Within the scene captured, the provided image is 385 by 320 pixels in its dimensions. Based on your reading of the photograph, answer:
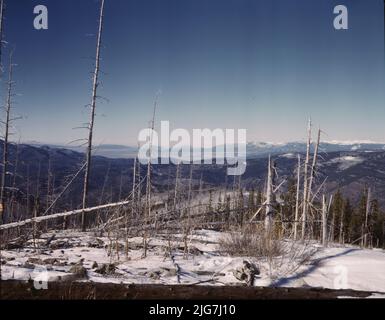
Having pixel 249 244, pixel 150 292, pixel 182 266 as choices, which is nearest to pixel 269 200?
pixel 249 244

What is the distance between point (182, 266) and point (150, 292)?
221 centimetres

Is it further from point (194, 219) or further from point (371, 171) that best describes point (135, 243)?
point (371, 171)

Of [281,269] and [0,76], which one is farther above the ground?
[0,76]

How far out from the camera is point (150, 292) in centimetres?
562

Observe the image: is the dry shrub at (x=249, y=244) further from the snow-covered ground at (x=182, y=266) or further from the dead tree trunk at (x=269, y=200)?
the dead tree trunk at (x=269, y=200)

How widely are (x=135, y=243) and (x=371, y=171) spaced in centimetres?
19835

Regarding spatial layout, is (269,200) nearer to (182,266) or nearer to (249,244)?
(249,244)

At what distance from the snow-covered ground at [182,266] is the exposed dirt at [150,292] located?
499mm

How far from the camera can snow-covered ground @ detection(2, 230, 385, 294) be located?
262 inches

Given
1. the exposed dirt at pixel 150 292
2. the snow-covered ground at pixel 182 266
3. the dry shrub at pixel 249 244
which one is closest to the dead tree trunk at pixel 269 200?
the dry shrub at pixel 249 244

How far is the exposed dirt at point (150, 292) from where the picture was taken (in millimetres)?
5234

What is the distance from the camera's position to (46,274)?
6109 mm

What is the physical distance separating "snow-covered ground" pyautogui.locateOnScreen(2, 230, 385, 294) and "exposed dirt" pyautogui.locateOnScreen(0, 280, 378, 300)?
50 cm
